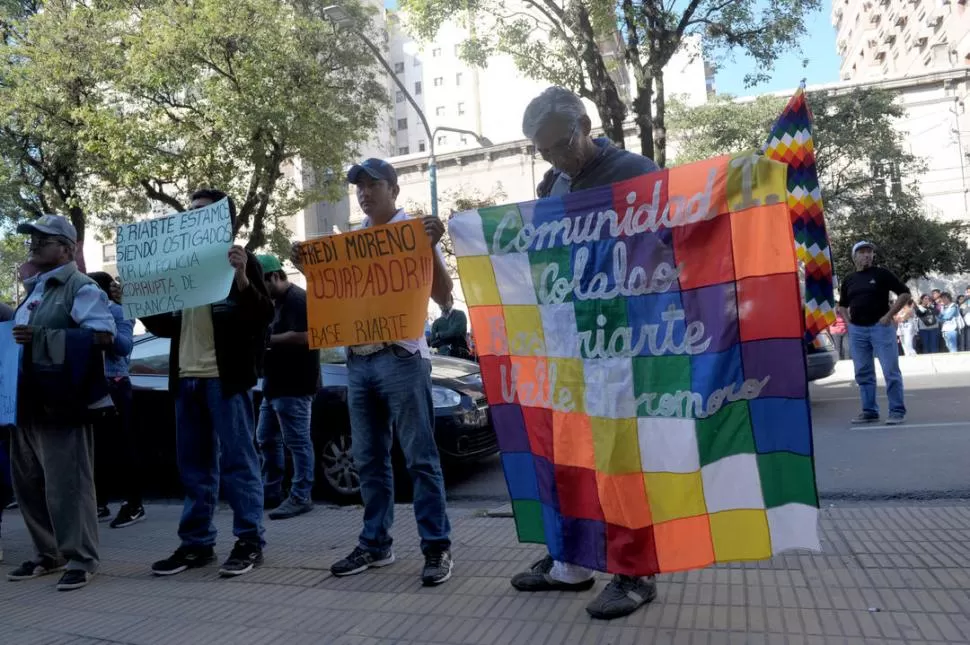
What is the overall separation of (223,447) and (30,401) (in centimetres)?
120

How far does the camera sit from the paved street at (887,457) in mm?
5371

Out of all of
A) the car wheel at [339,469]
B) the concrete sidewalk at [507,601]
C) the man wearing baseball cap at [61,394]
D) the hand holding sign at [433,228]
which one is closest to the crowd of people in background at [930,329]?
the car wheel at [339,469]

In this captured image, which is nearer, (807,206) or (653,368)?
(653,368)

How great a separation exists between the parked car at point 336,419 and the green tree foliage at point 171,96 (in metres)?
11.8

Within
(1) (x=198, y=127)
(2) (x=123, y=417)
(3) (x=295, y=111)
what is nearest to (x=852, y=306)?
(2) (x=123, y=417)

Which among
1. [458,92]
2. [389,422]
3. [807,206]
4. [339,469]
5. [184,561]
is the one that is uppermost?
[458,92]

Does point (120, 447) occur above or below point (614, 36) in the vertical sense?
below

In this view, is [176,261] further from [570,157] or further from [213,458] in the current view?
[570,157]

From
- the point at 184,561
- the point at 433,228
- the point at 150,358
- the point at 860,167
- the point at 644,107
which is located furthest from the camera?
the point at 860,167

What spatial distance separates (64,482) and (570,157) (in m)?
3.29

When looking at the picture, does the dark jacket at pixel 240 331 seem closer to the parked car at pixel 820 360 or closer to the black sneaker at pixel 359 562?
the black sneaker at pixel 359 562

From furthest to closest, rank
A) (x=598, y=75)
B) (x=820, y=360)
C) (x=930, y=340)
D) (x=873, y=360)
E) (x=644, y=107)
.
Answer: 1. (x=930, y=340)
2. (x=644, y=107)
3. (x=598, y=75)
4. (x=820, y=360)
5. (x=873, y=360)

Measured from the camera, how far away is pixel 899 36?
48438 millimetres

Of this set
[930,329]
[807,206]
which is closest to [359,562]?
[807,206]
